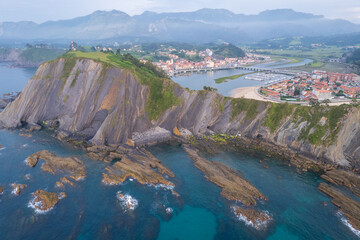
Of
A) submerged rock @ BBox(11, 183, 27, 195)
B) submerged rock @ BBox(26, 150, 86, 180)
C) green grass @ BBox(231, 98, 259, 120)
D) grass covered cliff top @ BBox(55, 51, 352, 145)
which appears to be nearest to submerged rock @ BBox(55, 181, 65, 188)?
submerged rock @ BBox(26, 150, 86, 180)

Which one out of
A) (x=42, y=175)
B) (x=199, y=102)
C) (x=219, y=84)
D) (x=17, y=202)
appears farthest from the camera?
(x=219, y=84)

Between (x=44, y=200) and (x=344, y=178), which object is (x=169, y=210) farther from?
(x=344, y=178)

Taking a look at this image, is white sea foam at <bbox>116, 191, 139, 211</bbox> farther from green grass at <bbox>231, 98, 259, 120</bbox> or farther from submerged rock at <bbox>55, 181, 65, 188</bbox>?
green grass at <bbox>231, 98, 259, 120</bbox>

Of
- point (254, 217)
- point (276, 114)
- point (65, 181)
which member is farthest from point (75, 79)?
point (254, 217)

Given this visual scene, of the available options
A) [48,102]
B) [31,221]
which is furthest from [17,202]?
[48,102]

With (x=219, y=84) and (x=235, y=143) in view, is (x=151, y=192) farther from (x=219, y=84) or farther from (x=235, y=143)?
(x=219, y=84)

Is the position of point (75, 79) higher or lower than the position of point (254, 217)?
higher
